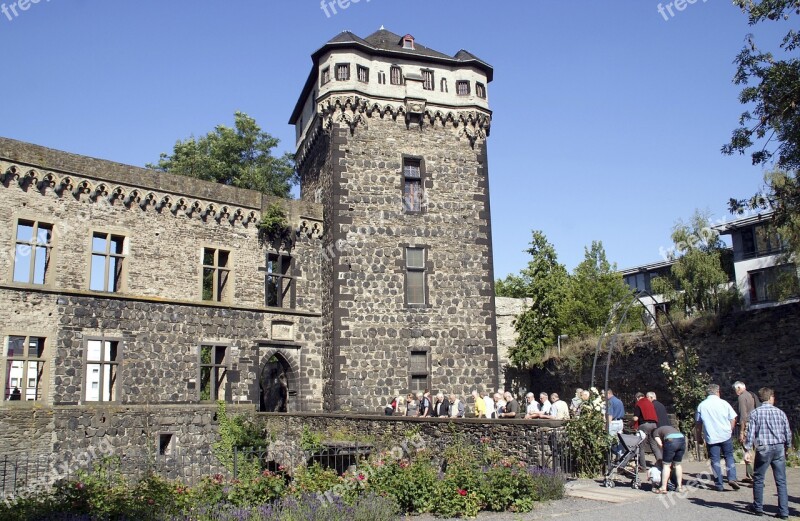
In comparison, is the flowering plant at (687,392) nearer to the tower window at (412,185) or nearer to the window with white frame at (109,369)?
the tower window at (412,185)

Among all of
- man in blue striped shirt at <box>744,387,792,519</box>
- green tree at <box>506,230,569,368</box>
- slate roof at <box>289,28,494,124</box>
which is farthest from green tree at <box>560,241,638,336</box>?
man in blue striped shirt at <box>744,387,792,519</box>

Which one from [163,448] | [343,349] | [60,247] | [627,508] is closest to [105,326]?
[60,247]

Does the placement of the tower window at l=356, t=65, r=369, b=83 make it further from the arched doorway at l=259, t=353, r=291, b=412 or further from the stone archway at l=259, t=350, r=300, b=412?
the arched doorway at l=259, t=353, r=291, b=412

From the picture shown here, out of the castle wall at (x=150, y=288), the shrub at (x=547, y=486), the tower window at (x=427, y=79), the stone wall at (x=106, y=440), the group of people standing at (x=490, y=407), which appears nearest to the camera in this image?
the shrub at (x=547, y=486)

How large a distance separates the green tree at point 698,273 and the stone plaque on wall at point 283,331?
966 inches

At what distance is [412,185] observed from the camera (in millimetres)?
26281

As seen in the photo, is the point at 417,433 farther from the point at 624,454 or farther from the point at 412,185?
the point at 412,185

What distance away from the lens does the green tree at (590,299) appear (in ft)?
134

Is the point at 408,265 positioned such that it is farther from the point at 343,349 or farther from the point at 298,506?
the point at 298,506

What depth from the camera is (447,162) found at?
2666cm

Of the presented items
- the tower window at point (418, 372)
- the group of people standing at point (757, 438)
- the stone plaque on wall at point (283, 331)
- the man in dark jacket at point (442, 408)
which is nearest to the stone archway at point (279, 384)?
the stone plaque on wall at point (283, 331)

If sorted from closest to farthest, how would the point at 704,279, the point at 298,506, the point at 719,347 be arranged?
the point at 298,506 < the point at 719,347 < the point at 704,279

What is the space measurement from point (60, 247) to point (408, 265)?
11143 millimetres

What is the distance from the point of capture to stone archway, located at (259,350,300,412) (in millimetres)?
24625
